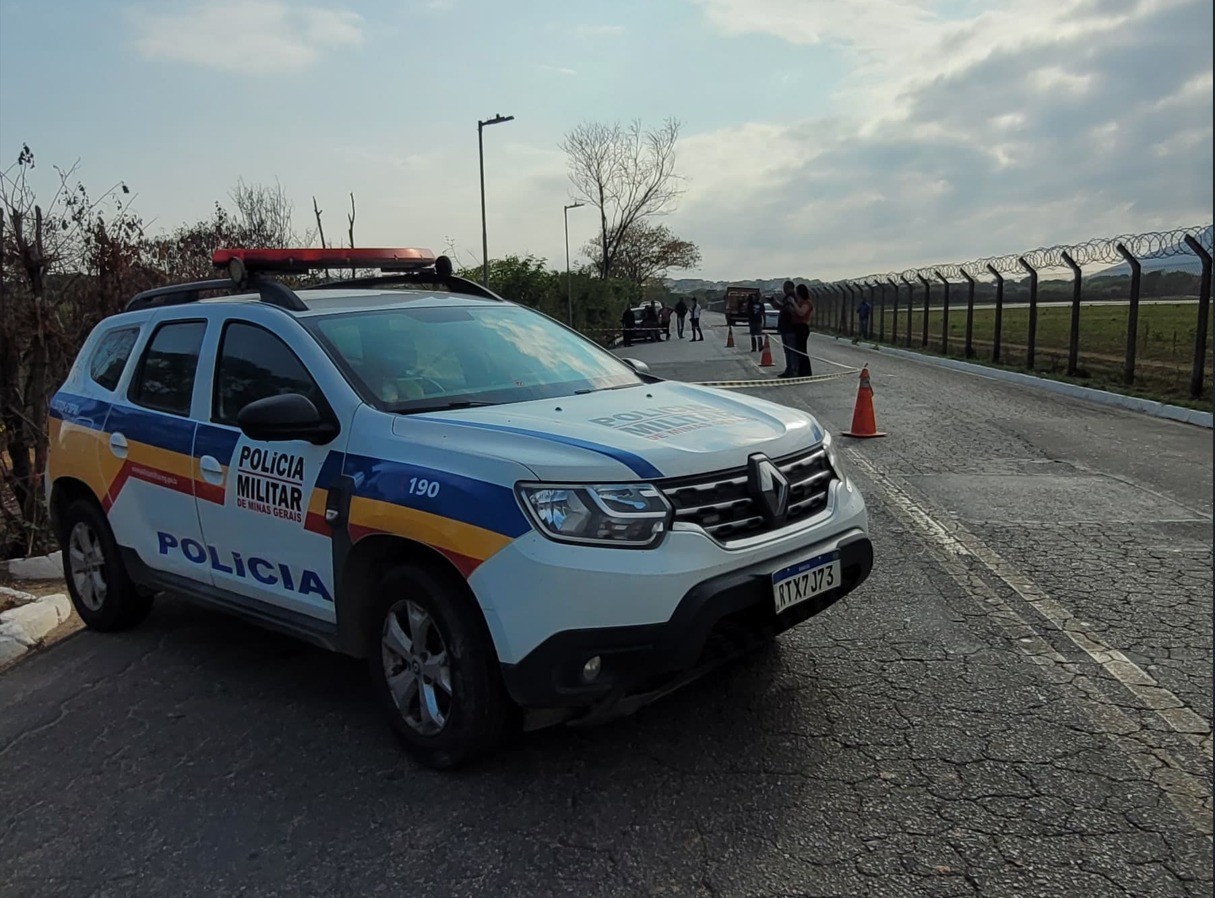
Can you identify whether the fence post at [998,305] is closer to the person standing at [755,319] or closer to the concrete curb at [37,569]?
the person standing at [755,319]

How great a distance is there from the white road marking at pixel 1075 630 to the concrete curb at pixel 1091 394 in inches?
247

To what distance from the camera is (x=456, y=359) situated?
445cm

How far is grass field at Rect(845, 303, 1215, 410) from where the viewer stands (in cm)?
1529

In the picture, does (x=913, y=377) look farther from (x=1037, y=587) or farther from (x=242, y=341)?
(x=242, y=341)

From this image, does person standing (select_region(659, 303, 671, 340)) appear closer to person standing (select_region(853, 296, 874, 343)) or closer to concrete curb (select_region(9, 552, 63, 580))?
person standing (select_region(853, 296, 874, 343))

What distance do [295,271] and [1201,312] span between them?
12.9 meters

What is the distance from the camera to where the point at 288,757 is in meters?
3.82

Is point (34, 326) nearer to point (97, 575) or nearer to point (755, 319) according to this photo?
point (97, 575)

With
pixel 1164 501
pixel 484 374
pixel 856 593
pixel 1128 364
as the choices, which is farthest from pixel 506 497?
pixel 1128 364

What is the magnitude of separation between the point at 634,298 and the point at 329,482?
187 feet

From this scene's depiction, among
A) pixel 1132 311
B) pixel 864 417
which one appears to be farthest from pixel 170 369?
pixel 1132 311

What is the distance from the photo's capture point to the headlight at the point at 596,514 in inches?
128

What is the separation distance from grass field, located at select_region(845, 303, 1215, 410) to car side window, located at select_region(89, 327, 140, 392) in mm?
8544

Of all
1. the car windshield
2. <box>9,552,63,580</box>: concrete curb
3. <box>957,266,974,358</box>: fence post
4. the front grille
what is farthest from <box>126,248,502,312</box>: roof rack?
→ <box>957,266,974,358</box>: fence post
